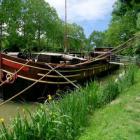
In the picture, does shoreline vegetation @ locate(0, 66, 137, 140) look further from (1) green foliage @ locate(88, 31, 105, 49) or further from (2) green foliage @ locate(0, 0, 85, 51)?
(1) green foliage @ locate(88, 31, 105, 49)

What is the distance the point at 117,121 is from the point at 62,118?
1436mm

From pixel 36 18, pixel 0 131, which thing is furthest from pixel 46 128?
pixel 36 18

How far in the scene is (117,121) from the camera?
8805mm

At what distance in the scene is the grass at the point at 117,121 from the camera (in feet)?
25.7

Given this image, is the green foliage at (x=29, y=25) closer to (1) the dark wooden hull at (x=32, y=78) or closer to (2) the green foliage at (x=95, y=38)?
(1) the dark wooden hull at (x=32, y=78)

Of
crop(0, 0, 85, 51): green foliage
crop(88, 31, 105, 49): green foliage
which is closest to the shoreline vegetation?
crop(0, 0, 85, 51): green foliage

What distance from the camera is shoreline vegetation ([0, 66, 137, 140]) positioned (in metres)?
6.86

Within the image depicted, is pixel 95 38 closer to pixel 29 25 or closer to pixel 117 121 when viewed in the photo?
pixel 29 25

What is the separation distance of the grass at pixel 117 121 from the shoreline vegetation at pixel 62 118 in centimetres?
21

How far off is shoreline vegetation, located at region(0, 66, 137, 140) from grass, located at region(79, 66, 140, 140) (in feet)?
0.70

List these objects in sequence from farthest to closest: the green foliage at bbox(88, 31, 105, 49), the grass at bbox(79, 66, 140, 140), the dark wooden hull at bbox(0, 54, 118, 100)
Answer: the green foliage at bbox(88, 31, 105, 49), the dark wooden hull at bbox(0, 54, 118, 100), the grass at bbox(79, 66, 140, 140)

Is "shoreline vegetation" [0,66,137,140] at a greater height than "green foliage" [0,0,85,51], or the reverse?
"green foliage" [0,0,85,51]

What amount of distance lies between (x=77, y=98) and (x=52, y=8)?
61.7 metres

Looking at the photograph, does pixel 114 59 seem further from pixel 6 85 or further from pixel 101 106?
pixel 101 106
